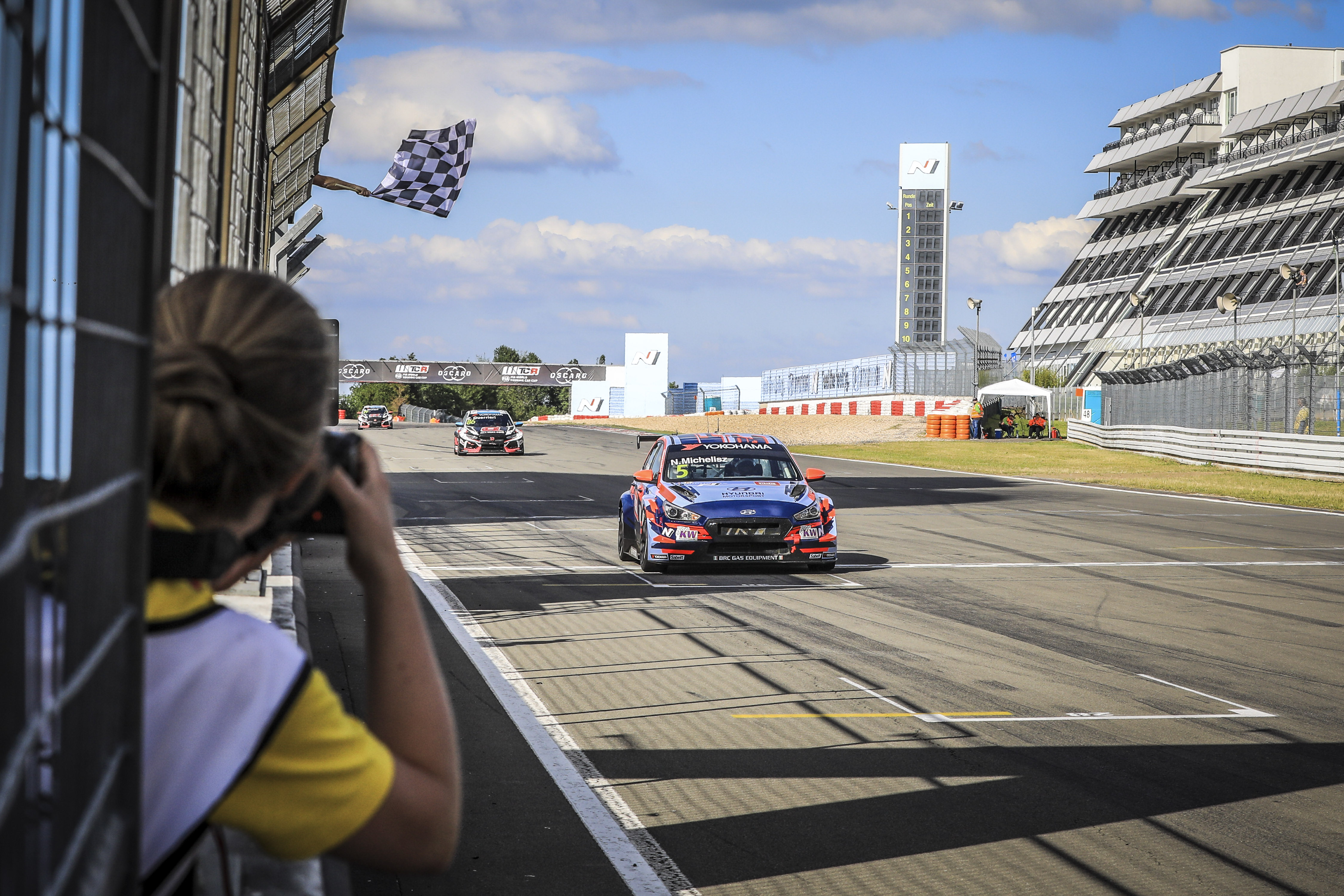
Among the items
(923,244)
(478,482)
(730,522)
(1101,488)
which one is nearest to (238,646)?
(730,522)

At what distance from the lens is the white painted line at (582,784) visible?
4168 mm

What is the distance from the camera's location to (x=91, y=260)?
1300 mm

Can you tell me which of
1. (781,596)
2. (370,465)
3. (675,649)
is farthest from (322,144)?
(370,465)

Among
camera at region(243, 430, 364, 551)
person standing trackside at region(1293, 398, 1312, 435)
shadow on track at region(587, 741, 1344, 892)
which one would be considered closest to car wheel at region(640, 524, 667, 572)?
shadow on track at region(587, 741, 1344, 892)

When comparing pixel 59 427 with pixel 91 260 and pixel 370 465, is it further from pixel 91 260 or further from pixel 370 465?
pixel 370 465

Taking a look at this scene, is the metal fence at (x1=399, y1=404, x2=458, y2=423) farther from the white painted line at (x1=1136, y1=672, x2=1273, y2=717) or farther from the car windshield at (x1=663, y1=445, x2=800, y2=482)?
the white painted line at (x1=1136, y1=672, x2=1273, y2=717)

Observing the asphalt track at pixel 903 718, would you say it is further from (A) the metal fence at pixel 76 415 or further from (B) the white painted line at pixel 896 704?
(A) the metal fence at pixel 76 415

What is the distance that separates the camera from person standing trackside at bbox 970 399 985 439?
55.1m

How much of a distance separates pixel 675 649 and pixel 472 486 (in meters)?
18.8

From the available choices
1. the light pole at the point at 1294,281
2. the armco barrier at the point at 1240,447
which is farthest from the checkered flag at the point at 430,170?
the light pole at the point at 1294,281

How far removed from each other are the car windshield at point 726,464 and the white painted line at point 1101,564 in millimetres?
1252

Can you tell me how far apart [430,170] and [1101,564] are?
28.1 feet

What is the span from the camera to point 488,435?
40.1 meters

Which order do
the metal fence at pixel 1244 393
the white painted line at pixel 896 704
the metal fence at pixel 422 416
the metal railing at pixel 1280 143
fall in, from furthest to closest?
the metal fence at pixel 422 416
the metal railing at pixel 1280 143
the metal fence at pixel 1244 393
the white painted line at pixel 896 704
